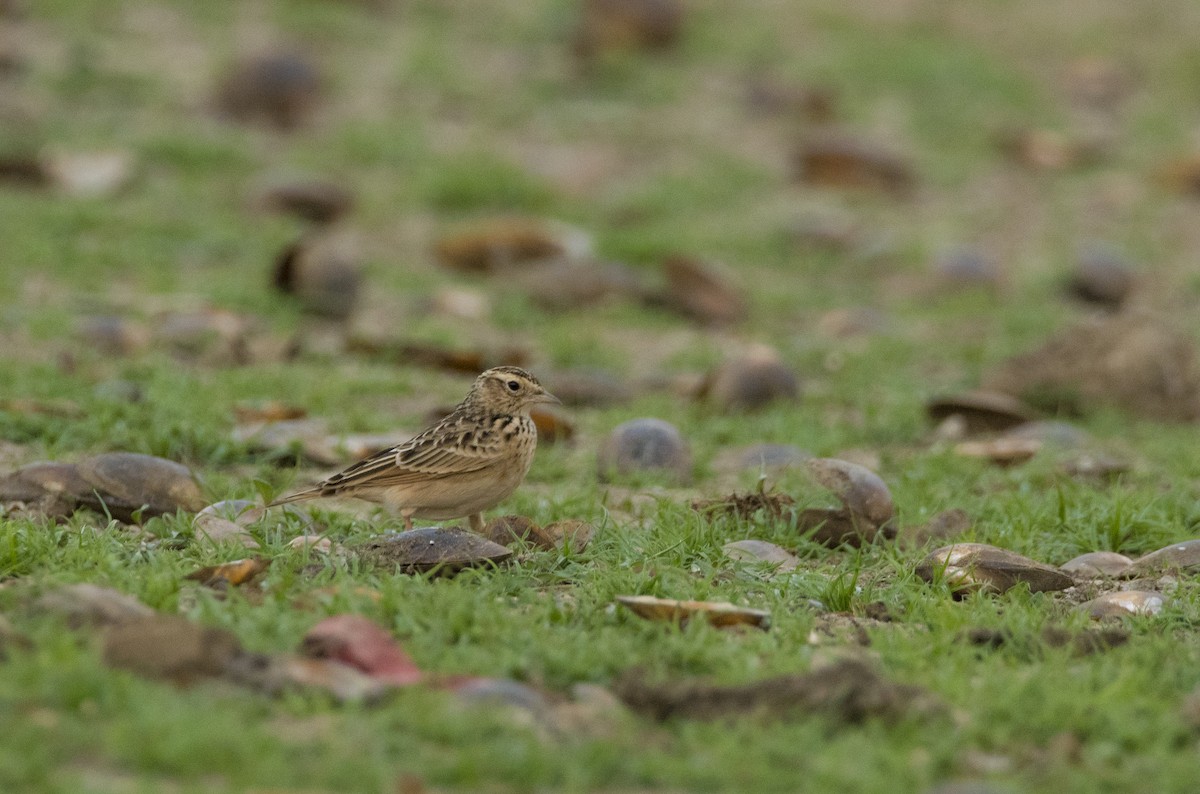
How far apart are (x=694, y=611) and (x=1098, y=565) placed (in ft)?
5.91

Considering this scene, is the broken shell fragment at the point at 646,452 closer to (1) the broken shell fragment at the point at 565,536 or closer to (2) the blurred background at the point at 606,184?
(2) the blurred background at the point at 606,184

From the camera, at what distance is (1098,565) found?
20.3 feet

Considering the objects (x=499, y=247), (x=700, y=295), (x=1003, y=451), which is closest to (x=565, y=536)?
(x=1003, y=451)

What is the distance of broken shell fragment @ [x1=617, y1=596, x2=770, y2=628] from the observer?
5184 mm

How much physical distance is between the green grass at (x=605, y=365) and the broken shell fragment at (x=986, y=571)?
9 cm

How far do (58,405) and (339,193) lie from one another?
500 centimetres

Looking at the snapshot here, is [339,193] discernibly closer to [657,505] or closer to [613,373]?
[613,373]

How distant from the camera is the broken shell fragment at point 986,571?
18.8ft

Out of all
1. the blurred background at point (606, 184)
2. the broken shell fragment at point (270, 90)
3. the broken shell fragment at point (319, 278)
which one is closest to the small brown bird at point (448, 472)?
the blurred background at point (606, 184)

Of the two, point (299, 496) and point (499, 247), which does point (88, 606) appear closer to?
point (299, 496)

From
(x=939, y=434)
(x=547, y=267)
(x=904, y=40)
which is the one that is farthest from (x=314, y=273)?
(x=904, y=40)

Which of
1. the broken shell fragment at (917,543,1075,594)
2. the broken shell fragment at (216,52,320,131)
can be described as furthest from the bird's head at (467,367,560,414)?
the broken shell fragment at (216,52,320,131)

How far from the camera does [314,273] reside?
419 inches

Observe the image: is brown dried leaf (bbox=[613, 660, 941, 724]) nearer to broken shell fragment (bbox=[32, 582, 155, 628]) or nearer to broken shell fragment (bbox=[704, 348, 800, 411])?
broken shell fragment (bbox=[32, 582, 155, 628])
